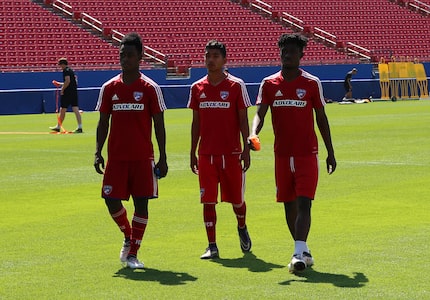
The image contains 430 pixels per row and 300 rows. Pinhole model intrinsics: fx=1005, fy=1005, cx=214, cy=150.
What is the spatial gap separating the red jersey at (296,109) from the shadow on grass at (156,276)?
54.1 inches

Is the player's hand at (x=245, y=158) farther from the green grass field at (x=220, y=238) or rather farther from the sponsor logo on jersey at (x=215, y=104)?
the green grass field at (x=220, y=238)

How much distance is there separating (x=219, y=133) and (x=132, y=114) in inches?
40.9

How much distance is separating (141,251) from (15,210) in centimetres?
354

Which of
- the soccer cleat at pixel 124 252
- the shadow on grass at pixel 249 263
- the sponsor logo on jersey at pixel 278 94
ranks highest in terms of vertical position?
the sponsor logo on jersey at pixel 278 94

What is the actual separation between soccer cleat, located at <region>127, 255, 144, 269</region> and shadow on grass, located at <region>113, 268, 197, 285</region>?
1.7 inches

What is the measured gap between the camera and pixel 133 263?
8570 mm

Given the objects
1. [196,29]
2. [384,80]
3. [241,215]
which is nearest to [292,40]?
[241,215]

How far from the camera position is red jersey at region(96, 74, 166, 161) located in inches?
339

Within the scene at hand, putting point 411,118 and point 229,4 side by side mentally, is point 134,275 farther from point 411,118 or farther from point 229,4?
point 229,4

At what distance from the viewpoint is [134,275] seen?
8.29m

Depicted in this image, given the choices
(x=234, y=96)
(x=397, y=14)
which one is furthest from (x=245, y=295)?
(x=397, y=14)

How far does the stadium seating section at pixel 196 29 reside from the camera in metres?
47.0

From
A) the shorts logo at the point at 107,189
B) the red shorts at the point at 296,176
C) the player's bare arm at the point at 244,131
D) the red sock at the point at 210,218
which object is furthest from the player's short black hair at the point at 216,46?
the shorts logo at the point at 107,189

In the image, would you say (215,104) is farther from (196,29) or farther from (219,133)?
(196,29)
